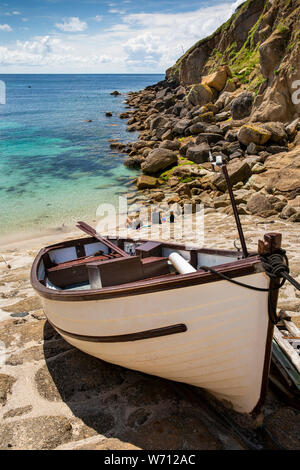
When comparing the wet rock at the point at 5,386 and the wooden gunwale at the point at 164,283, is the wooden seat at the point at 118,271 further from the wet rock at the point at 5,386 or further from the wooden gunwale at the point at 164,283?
the wet rock at the point at 5,386

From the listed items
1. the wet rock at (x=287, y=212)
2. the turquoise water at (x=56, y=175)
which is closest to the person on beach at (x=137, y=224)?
the turquoise water at (x=56, y=175)

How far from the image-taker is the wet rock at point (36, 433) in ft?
11.2

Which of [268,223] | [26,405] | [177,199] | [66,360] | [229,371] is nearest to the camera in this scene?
[229,371]

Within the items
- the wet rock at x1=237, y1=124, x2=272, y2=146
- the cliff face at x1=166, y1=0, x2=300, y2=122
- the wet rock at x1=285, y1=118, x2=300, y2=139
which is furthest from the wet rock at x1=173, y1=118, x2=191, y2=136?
the wet rock at x1=285, y1=118, x2=300, y2=139

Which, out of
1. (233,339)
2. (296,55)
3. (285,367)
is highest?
(296,55)

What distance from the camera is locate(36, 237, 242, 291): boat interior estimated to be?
Answer: 14.7 feet

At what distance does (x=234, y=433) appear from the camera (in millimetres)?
3346

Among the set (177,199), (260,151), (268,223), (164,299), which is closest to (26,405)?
(164,299)

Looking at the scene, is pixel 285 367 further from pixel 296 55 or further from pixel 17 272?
pixel 296 55

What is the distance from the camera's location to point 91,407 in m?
3.84

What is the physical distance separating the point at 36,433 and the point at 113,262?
2056 millimetres

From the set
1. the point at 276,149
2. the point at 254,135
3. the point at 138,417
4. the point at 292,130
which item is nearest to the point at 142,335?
the point at 138,417

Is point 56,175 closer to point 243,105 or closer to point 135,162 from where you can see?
point 135,162

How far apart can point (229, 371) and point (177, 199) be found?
1071cm
